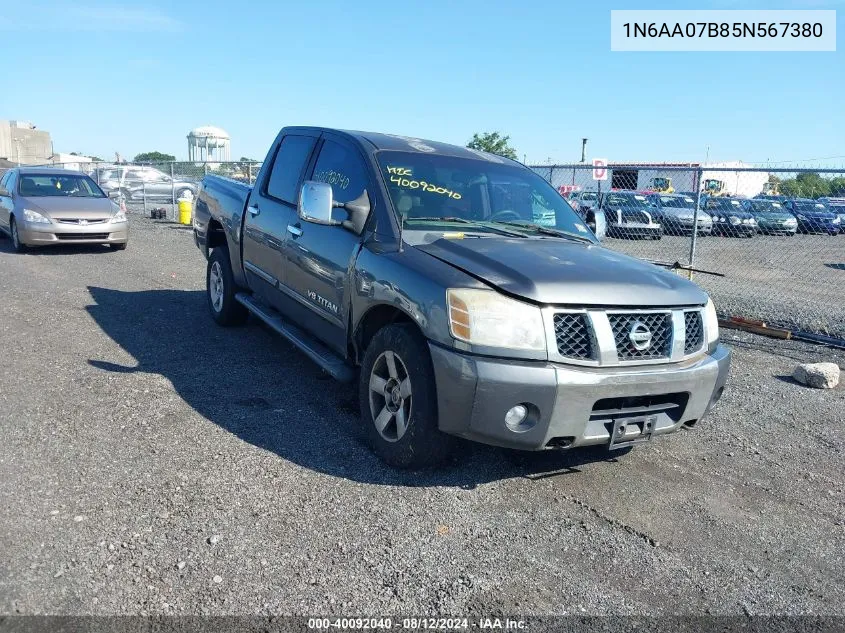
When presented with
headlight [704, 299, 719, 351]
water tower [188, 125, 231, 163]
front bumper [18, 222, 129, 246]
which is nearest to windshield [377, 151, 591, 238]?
headlight [704, 299, 719, 351]

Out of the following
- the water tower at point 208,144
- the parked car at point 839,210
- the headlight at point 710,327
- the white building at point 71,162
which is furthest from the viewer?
the water tower at point 208,144

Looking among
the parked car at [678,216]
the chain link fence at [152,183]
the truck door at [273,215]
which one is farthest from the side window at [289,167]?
the chain link fence at [152,183]

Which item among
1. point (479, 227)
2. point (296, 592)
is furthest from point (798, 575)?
point (479, 227)

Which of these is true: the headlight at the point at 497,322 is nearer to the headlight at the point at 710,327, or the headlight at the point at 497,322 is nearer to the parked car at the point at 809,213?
the headlight at the point at 710,327

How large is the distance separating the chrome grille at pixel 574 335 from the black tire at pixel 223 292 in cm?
422

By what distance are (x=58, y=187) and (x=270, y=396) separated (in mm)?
10130

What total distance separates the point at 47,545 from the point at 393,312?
2.08m

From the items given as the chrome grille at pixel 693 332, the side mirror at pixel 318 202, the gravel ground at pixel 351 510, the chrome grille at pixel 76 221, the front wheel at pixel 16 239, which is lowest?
the gravel ground at pixel 351 510

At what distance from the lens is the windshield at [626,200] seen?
12.7 meters

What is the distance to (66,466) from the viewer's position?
13.1 ft

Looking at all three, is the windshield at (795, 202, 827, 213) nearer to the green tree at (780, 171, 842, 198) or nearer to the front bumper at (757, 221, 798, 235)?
the green tree at (780, 171, 842, 198)

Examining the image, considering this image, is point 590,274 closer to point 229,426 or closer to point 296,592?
point 296,592

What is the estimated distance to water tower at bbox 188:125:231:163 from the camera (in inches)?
1753

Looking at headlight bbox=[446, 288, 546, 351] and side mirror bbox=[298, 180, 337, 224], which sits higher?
side mirror bbox=[298, 180, 337, 224]
